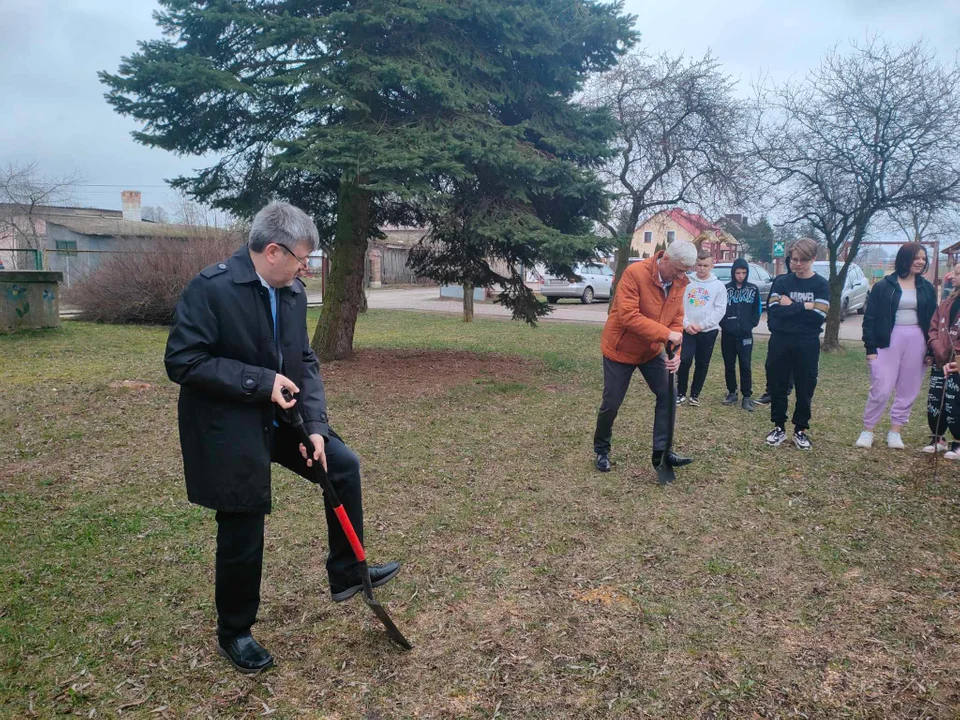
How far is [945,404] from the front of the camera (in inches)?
234

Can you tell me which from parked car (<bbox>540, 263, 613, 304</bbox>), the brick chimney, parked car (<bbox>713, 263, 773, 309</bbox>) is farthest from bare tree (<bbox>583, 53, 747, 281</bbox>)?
the brick chimney

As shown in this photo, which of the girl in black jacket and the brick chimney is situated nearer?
the girl in black jacket

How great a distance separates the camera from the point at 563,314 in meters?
21.8

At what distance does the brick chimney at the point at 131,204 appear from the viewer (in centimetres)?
3897

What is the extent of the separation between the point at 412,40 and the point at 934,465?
7117mm

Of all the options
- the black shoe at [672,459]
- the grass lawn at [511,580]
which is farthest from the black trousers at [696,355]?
the black shoe at [672,459]

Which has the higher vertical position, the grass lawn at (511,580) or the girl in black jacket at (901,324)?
the girl in black jacket at (901,324)

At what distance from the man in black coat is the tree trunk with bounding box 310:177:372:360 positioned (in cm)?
670

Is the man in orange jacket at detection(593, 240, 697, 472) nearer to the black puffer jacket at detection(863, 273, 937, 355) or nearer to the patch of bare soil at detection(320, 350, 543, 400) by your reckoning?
the black puffer jacket at detection(863, 273, 937, 355)

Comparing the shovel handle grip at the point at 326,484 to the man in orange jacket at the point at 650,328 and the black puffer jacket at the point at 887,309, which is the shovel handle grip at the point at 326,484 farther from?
the black puffer jacket at the point at 887,309

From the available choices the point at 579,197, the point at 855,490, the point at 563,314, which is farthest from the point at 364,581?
the point at 563,314

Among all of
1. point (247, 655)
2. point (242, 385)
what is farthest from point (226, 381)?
point (247, 655)

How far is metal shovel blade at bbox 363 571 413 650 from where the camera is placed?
9.68ft

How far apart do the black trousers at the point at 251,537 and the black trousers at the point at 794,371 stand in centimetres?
439
